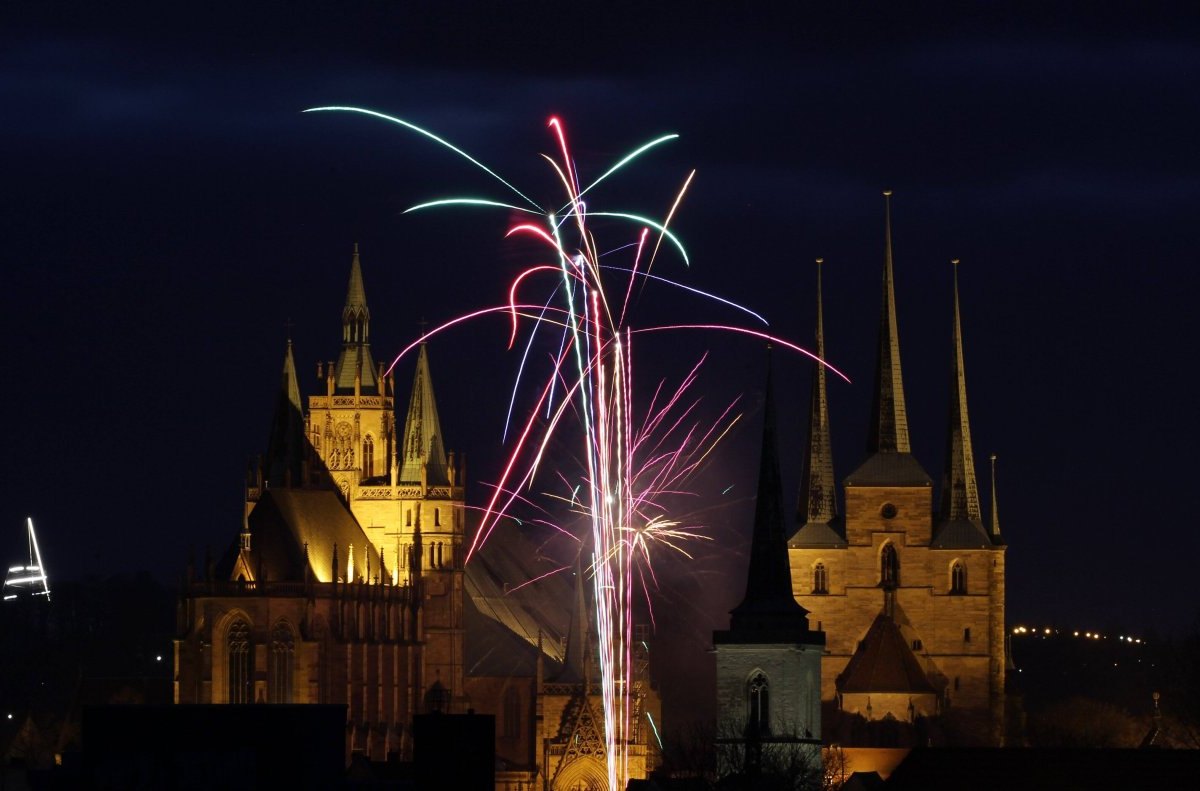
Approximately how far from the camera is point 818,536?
14675 cm

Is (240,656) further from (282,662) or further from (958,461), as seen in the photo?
(958,461)

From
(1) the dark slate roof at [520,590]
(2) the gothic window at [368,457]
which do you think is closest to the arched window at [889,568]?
(1) the dark slate roof at [520,590]

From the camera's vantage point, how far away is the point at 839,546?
146250 mm

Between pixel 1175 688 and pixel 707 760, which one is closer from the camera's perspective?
pixel 707 760

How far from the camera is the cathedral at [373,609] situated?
143625 mm

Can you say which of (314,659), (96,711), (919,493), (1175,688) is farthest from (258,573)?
(96,711)

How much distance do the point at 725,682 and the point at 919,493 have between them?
142ft

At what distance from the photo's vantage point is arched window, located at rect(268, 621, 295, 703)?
143125 millimetres

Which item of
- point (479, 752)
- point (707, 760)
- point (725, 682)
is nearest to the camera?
point (479, 752)

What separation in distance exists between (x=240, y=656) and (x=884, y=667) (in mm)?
23602

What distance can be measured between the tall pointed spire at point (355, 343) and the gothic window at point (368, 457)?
2.05m

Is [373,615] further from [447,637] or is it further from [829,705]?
[829,705]

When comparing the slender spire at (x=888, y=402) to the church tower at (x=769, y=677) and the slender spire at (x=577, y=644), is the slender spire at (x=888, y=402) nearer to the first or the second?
the slender spire at (x=577, y=644)

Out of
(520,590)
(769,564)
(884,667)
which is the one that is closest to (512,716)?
(884,667)
